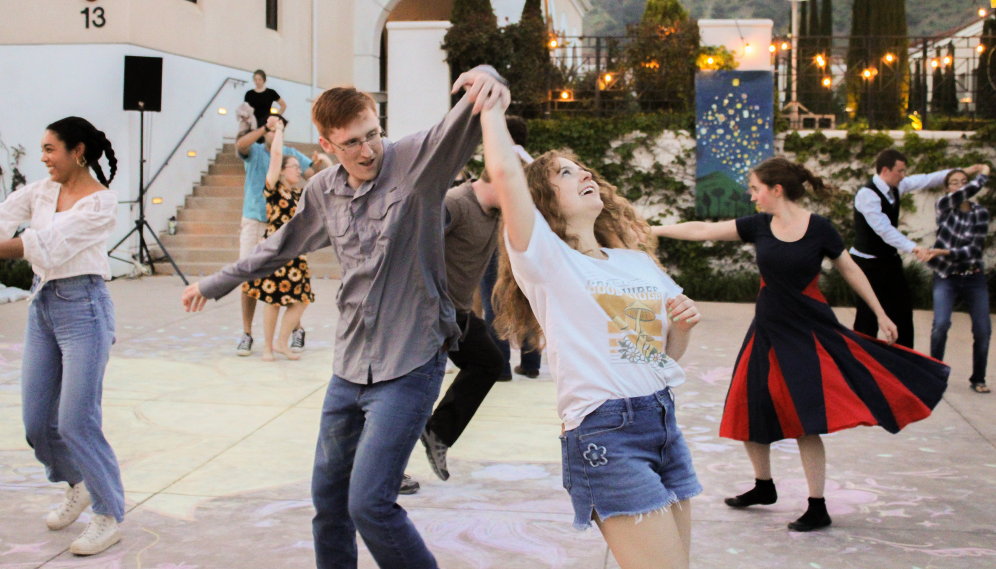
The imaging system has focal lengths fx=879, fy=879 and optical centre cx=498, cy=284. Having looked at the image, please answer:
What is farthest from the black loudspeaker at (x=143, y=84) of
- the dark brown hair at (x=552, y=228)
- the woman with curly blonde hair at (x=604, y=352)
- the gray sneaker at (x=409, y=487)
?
the woman with curly blonde hair at (x=604, y=352)

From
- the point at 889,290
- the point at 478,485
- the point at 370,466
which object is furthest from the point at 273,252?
the point at 889,290

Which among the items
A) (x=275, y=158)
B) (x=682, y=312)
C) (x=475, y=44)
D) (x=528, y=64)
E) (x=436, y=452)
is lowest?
(x=436, y=452)

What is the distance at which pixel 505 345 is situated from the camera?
20.9ft

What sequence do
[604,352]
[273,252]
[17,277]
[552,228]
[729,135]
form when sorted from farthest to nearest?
[729,135]
[17,277]
[273,252]
[552,228]
[604,352]

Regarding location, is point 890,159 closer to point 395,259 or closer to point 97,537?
point 395,259

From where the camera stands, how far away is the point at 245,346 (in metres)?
7.20

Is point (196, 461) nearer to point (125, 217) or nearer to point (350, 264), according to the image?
point (350, 264)

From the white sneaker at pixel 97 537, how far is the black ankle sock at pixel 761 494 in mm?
2657

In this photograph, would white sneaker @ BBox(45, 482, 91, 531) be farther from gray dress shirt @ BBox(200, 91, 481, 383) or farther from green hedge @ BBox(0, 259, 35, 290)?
green hedge @ BBox(0, 259, 35, 290)

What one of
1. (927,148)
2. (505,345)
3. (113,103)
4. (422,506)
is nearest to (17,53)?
(113,103)

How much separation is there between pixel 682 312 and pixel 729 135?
950 centimetres

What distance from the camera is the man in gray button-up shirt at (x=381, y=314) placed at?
2.56m

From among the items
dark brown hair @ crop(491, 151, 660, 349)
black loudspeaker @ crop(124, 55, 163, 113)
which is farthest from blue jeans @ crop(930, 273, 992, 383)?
black loudspeaker @ crop(124, 55, 163, 113)

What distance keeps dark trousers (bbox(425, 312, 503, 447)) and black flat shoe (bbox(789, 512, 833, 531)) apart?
1.50 meters
